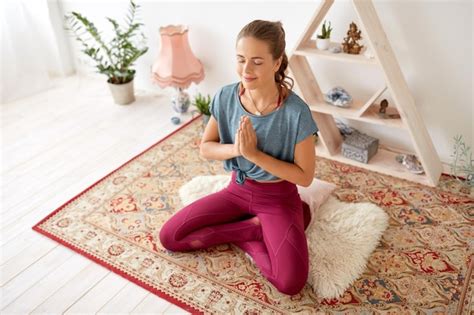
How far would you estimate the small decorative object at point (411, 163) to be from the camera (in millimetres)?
2182

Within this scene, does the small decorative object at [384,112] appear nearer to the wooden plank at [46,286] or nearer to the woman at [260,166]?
the woman at [260,166]

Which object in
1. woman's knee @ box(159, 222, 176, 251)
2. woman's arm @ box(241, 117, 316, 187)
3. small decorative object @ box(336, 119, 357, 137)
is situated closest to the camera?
woman's arm @ box(241, 117, 316, 187)

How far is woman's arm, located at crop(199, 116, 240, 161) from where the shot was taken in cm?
161

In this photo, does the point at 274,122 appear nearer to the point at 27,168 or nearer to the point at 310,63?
the point at 310,63

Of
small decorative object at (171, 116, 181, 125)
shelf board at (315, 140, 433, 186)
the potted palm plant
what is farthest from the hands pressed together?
the potted palm plant

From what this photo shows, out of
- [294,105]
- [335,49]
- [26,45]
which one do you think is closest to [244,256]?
[294,105]

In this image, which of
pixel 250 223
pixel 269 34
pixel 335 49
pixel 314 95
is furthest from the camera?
pixel 314 95

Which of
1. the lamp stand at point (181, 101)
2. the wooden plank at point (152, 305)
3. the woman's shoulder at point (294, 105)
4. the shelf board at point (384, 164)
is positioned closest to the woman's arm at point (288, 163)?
the woman's shoulder at point (294, 105)

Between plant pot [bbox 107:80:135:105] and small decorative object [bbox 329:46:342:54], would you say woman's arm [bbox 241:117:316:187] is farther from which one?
plant pot [bbox 107:80:135:105]

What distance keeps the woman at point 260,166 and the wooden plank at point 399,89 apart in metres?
0.58

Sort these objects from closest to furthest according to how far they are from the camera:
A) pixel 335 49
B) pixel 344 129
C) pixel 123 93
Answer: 1. pixel 335 49
2. pixel 344 129
3. pixel 123 93

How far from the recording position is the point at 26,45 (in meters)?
3.25

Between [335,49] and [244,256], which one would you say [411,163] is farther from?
[244,256]

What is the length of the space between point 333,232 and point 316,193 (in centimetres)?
23
